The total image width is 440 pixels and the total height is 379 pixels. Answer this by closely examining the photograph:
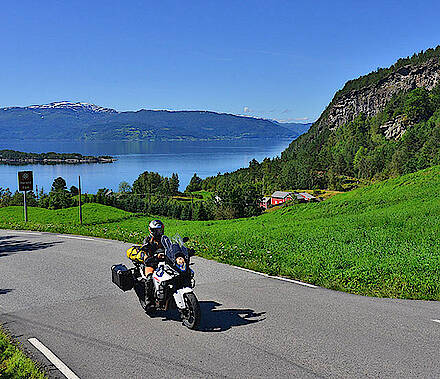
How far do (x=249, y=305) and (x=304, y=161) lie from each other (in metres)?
138

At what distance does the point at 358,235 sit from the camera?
550 inches

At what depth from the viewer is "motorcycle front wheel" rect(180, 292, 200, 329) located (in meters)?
6.48

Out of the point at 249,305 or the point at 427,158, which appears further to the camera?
the point at 427,158

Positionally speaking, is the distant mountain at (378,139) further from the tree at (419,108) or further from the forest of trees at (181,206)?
the forest of trees at (181,206)

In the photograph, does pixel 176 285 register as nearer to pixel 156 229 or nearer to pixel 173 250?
pixel 173 250

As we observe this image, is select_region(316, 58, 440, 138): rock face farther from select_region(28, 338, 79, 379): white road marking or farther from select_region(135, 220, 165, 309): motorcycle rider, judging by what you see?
select_region(28, 338, 79, 379): white road marking

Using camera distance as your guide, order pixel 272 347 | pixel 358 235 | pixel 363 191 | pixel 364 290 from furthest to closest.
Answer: pixel 363 191 < pixel 358 235 < pixel 364 290 < pixel 272 347

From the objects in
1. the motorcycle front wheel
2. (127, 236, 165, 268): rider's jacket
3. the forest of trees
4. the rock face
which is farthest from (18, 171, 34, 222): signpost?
the rock face

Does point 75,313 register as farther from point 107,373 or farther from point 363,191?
point 363,191

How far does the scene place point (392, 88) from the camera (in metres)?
180

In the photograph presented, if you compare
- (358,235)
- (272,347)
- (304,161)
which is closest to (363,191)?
(358,235)

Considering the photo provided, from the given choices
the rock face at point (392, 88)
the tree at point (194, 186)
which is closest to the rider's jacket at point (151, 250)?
the tree at point (194, 186)

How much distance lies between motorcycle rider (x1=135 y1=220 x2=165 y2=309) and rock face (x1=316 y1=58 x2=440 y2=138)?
154m

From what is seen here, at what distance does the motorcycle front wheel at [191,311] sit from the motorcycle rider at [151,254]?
0.81 meters
